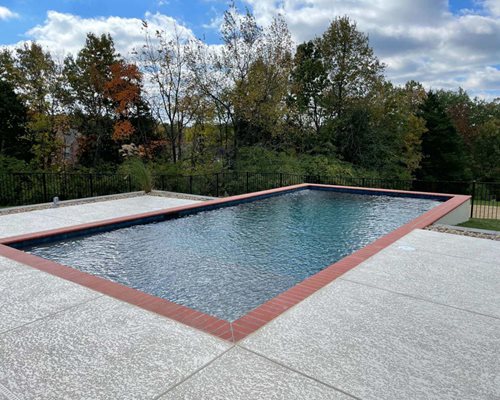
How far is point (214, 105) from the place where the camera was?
646 inches

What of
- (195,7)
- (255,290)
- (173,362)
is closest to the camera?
(173,362)

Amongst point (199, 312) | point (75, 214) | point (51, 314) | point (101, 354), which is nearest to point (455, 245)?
point (199, 312)

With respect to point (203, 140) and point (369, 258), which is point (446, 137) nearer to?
point (203, 140)

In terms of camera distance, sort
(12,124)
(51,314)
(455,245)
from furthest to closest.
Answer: (12,124) → (455,245) → (51,314)

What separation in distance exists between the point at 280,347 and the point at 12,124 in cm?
2017

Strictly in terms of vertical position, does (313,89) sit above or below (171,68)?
above

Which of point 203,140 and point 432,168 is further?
point 432,168

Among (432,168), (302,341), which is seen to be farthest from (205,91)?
(432,168)

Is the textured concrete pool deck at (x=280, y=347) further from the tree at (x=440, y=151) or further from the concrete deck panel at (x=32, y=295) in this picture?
the tree at (x=440, y=151)

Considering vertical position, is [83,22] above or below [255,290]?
above

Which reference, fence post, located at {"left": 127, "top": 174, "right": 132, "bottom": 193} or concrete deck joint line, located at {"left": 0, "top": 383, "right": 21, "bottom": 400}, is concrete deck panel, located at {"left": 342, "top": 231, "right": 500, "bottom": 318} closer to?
concrete deck joint line, located at {"left": 0, "top": 383, "right": 21, "bottom": 400}

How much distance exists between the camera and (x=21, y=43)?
1625cm

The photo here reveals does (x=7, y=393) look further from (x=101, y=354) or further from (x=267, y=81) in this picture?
(x=267, y=81)

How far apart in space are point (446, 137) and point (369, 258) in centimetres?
2440
